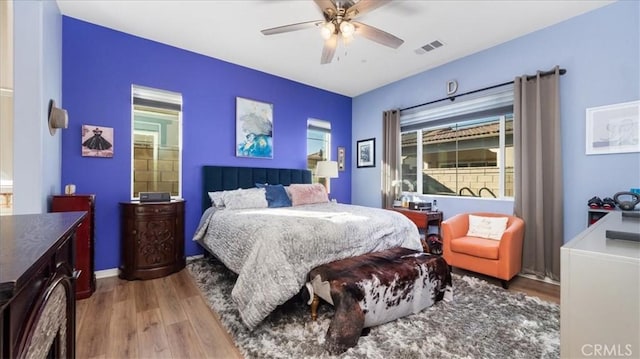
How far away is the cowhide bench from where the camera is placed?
1833mm

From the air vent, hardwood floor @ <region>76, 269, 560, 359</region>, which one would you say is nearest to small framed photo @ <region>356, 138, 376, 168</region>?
the air vent

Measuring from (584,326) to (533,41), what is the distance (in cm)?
363

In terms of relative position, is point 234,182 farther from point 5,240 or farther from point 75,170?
point 5,240

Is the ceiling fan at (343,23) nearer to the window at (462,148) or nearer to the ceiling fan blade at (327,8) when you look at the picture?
the ceiling fan blade at (327,8)

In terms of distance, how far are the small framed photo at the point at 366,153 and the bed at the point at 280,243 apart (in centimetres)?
232

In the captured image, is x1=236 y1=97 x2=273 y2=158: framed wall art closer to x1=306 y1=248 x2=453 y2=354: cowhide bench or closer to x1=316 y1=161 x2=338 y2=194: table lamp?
x1=316 y1=161 x2=338 y2=194: table lamp

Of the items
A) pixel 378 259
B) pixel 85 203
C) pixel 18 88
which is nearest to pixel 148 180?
pixel 85 203

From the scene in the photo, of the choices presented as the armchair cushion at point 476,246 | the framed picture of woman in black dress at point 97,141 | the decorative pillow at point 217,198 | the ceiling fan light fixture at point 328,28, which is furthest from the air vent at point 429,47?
the framed picture of woman in black dress at point 97,141

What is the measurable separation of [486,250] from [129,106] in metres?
4.42

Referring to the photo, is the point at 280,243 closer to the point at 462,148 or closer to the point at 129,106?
the point at 129,106

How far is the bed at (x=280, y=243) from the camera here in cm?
203

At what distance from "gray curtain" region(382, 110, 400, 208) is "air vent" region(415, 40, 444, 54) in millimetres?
1157


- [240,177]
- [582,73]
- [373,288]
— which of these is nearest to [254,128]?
[240,177]

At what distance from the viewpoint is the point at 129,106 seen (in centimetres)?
330
